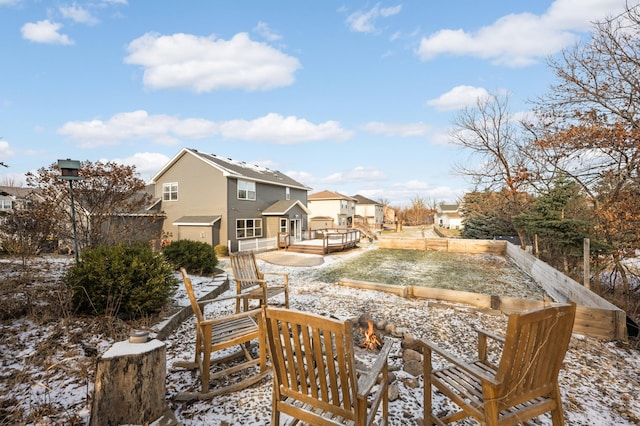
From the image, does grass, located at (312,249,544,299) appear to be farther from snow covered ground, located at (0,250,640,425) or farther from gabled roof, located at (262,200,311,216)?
gabled roof, located at (262,200,311,216)

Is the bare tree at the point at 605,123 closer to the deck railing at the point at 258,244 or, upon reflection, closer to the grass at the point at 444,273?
the grass at the point at 444,273

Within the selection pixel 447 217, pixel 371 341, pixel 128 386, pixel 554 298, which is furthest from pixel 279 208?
pixel 447 217

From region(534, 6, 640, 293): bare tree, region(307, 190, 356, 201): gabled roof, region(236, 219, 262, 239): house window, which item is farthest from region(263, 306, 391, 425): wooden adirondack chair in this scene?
region(307, 190, 356, 201): gabled roof

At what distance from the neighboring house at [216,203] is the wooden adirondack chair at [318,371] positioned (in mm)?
14833

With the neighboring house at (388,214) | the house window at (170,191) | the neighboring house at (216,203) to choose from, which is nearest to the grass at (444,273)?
the neighboring house at (216,203)

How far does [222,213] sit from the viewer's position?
16078mm

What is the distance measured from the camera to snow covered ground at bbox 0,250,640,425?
2.37m

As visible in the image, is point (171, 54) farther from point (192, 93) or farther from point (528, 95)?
point (528, 95)

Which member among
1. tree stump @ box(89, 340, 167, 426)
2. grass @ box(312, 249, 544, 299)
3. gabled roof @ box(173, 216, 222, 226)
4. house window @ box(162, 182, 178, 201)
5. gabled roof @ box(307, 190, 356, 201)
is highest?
gabled roof @ box(307, 190, 356, 201)

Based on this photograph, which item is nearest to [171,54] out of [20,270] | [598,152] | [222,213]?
[20,270]

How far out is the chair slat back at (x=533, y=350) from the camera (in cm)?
163

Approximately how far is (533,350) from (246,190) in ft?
56.1

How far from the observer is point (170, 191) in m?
17.7

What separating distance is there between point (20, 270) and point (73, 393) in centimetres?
476
